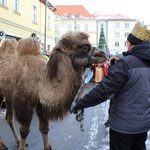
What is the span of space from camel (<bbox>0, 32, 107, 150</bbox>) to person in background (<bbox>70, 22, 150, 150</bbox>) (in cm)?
114

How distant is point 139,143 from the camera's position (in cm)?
306

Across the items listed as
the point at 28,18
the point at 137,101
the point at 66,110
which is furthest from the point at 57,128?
the point at 28,18

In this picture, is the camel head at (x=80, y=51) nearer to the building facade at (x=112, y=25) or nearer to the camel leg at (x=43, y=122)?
the camel leg at (x=43, y=122)

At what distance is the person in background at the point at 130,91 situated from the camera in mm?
2695

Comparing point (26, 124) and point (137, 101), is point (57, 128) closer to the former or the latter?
point (26, 124)

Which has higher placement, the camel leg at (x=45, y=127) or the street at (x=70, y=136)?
the camel leg at (x=45, y=127)

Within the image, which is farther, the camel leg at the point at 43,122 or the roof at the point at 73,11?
the roof at the point at 73,11

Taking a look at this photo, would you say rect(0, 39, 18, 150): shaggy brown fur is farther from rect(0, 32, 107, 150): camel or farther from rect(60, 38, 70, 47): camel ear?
rect(60, 38, 70, 47): camel ear

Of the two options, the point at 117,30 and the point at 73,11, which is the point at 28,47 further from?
the point at 73,11

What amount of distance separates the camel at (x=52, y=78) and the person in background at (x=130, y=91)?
114cm

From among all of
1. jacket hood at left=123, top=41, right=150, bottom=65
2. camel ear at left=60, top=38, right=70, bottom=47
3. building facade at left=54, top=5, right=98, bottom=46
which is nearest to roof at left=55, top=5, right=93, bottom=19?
building facade at left=54, top=5, right=98, bottom=46

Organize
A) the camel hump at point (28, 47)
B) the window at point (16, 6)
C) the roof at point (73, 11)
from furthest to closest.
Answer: the roof at point (73, 11)
the window at point (16, 6)
the camel hump at point (28, 47)

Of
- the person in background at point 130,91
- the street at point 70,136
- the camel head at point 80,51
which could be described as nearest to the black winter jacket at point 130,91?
the person in background at point 130,91

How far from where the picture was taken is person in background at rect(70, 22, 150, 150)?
270 centimetres
